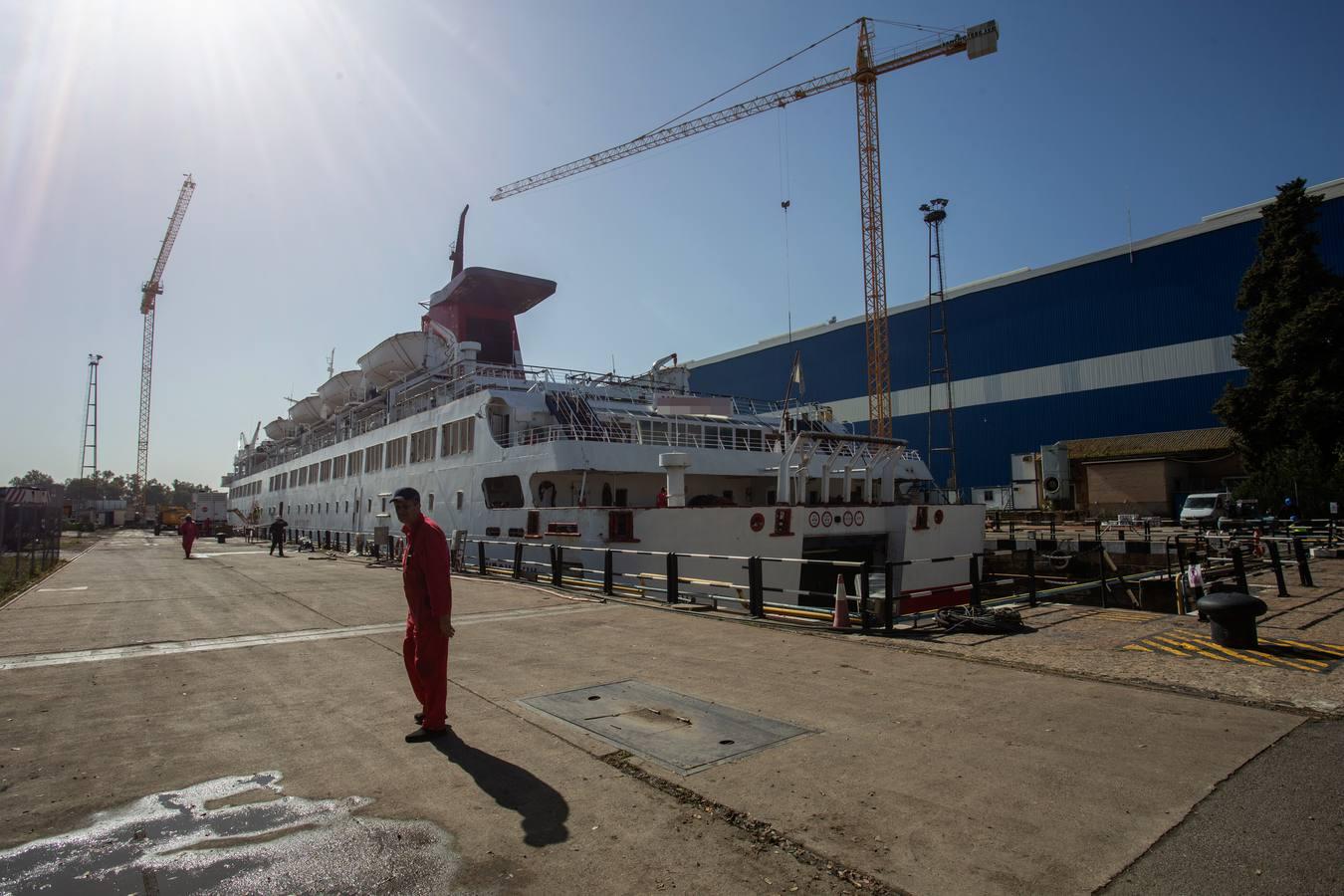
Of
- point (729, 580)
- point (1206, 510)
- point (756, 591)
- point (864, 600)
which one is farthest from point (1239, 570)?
point (1206, 510)

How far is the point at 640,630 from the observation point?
30.9 feet

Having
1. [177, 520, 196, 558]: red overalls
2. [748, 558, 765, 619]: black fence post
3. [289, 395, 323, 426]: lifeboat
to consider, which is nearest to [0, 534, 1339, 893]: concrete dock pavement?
[748, 558, 765, 619]: black fence post

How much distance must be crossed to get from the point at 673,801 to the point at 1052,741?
101 inches

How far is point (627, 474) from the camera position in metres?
19.1

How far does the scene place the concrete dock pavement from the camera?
126 inches

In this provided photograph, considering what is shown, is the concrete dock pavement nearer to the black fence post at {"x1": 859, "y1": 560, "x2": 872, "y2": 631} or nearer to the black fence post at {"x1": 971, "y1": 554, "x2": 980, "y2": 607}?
the black fence post at {"x1": 859, "y1": 560, "x2": 872, "y2": 631}

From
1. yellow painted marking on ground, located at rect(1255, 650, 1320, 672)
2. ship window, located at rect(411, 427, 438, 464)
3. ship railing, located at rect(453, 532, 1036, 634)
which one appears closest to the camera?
yellow painted marking on ground, located at rect(1255, 650, 1320, 672)

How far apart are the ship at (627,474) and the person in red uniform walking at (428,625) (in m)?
5.39

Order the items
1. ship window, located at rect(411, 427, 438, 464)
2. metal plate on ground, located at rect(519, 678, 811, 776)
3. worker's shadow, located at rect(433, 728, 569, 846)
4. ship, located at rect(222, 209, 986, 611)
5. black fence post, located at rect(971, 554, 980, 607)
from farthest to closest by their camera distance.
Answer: ship window, located at rect(411, 427, 438, 464)
ship, located at rect(222, 209, 986, 611)
black fence post, located at rect(971, 554, 980, 607)
metal plate on ground, located at rect(519, 678, 811, 776)
worker's shadow, located at rect(433, 728, 569, 846)

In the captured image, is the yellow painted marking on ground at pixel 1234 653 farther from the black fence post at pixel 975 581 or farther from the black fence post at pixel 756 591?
the black fence post at pixel 756 591

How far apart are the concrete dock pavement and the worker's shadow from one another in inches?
0.7

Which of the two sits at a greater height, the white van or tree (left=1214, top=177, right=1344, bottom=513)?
tree (left=1214, top=177, right=1344, bottom=513)

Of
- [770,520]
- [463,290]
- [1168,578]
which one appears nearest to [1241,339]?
[1168,578]

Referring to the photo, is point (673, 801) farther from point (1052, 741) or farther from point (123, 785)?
point (123, 785)
